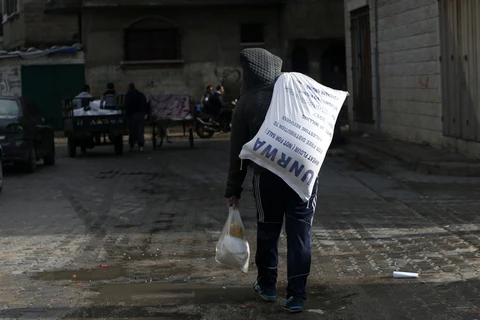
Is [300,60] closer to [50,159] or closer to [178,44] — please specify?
[178,44]

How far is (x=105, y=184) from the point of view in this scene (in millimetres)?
15867

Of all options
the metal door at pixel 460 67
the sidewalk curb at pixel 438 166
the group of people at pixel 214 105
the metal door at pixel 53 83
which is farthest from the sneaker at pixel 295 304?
the metal door at pixel 53 83

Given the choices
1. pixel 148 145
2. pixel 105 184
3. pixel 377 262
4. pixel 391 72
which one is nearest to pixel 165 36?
pixel 148 145

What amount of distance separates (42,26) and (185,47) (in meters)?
7.75

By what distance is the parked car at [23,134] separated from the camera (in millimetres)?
17469

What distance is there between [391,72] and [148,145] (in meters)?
8.18

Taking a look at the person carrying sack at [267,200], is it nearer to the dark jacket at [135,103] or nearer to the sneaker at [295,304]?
the sneaker at [295,304]

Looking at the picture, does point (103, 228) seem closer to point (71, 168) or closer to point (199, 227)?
point (199, 227)

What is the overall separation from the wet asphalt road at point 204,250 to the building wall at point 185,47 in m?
16.8

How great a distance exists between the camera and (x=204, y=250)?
9211 mm

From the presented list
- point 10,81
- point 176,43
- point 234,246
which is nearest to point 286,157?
point 234,246

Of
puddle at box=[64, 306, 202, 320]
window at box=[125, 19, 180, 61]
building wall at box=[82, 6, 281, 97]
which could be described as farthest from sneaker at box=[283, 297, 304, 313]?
window at box=[125, 19, 180, 61]

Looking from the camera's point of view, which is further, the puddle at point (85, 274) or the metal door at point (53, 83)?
the metal door at point (53, 83)

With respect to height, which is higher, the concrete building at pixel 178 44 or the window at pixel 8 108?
the concrete building at pixel 178 44
